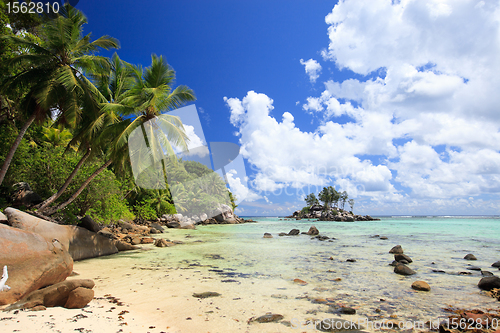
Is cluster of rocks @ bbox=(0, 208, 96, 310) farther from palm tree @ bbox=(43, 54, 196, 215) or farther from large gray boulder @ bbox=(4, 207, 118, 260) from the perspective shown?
palm tree @ bbox=(43, 54, 196, 215)

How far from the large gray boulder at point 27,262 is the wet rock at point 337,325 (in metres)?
5.12

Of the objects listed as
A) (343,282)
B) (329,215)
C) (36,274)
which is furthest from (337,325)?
(329,215)

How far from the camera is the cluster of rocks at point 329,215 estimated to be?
249 ft

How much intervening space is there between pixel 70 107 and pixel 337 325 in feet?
40.5

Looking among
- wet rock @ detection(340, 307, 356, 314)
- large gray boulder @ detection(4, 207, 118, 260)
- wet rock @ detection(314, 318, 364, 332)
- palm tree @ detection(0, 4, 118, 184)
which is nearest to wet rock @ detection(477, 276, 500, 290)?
wet rock @ detection(340, 307, 356, 314)

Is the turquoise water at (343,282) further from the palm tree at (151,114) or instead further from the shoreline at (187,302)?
Result: the palm tree at (151,114)

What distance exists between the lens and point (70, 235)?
878 cm

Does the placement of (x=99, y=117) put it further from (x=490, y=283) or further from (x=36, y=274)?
(x=490, y=283)

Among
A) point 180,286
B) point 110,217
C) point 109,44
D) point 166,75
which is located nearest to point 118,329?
point 180,286

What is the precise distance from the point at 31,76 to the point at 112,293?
1035 cm

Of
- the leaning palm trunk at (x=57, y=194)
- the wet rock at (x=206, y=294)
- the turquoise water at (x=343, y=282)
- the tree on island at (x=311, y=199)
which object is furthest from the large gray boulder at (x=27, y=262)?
the tree on island at (x=311, y=199)

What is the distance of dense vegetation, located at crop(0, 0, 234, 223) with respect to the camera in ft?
33.6

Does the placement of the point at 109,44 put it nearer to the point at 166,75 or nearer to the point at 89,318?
the point at 166,75

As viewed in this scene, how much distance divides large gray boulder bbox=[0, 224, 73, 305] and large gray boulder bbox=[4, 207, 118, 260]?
2014 mm
